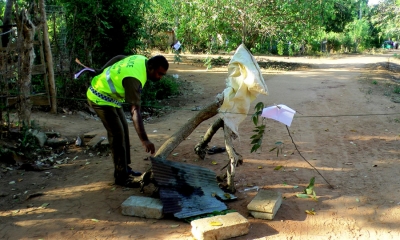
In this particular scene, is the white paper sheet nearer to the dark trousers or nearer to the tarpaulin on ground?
the tarpaulin on ground

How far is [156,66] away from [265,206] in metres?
1.76

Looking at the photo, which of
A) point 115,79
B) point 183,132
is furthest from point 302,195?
point 115,79

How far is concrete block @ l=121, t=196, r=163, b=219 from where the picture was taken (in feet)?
11.9

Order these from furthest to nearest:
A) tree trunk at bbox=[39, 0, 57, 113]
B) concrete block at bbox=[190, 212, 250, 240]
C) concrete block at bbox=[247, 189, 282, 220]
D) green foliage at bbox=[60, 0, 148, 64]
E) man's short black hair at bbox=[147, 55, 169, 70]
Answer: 1. green foliage at bbox=[60, 0, 148, 64]
2. tree trunk at bbox=[39, 0, 57, 113]
3. man's short black hair at bbox=[147, 55, 169, 70]
4. concrete block at bbox=[247, 189, 282, 220]
5. concrete block at bbox=[190, 212, 250, 240]

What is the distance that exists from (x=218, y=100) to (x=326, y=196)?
1.63m

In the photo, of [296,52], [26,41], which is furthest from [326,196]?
[296,52]

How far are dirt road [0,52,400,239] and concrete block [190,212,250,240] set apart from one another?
3.8 inches

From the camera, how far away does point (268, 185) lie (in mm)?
4449

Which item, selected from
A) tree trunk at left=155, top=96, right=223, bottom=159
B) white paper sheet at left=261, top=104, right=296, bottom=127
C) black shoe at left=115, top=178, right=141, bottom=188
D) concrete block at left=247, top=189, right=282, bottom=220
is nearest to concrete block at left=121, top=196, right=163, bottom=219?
black shoe at left=115, top=178, right=141, bottom=188

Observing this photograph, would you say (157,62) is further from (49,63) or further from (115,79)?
(49,63)

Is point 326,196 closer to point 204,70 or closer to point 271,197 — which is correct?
point 271,197

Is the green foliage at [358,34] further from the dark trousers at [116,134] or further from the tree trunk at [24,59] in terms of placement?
the dark trousers at [116,134]

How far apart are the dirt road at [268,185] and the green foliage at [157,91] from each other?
1.84 metres

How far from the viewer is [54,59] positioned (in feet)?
28.9
